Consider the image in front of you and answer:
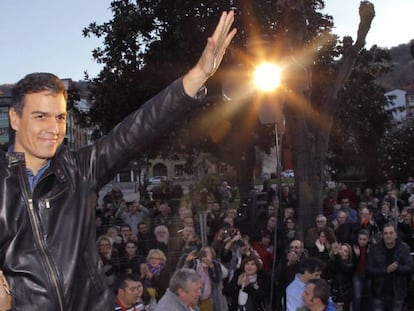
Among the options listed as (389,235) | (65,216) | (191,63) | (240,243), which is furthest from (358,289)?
(191,63)

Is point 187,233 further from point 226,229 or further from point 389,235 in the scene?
point 389,235

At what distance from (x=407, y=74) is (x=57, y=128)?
10522cm

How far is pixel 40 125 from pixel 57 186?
21 centimetres

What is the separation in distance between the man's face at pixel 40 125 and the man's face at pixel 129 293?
168 inches

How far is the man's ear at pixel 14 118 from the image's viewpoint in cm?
196

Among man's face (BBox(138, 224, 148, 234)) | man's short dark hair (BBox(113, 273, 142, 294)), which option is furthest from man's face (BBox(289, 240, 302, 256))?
man's face (BBox(138, 224, 148, 234))

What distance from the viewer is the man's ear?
77.2 inches

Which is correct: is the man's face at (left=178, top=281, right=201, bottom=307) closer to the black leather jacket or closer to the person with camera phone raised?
the person with camera phone raised

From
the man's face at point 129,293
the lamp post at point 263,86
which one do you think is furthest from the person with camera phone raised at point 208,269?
the man's face at point 129,293

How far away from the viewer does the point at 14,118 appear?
197 centimetres

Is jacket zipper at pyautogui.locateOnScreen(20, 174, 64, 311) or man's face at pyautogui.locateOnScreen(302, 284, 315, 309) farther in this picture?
man's face at pyautogui.locateOnScreen(302, 284, 315, 309)

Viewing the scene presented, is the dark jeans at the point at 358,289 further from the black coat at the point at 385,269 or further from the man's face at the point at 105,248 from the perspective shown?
the man's face at the point at 105,248

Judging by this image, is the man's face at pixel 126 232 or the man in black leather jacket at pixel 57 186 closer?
the man in black leather jacket at pixel 57 186

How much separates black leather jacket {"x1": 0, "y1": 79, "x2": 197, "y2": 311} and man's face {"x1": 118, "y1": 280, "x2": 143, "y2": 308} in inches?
162
